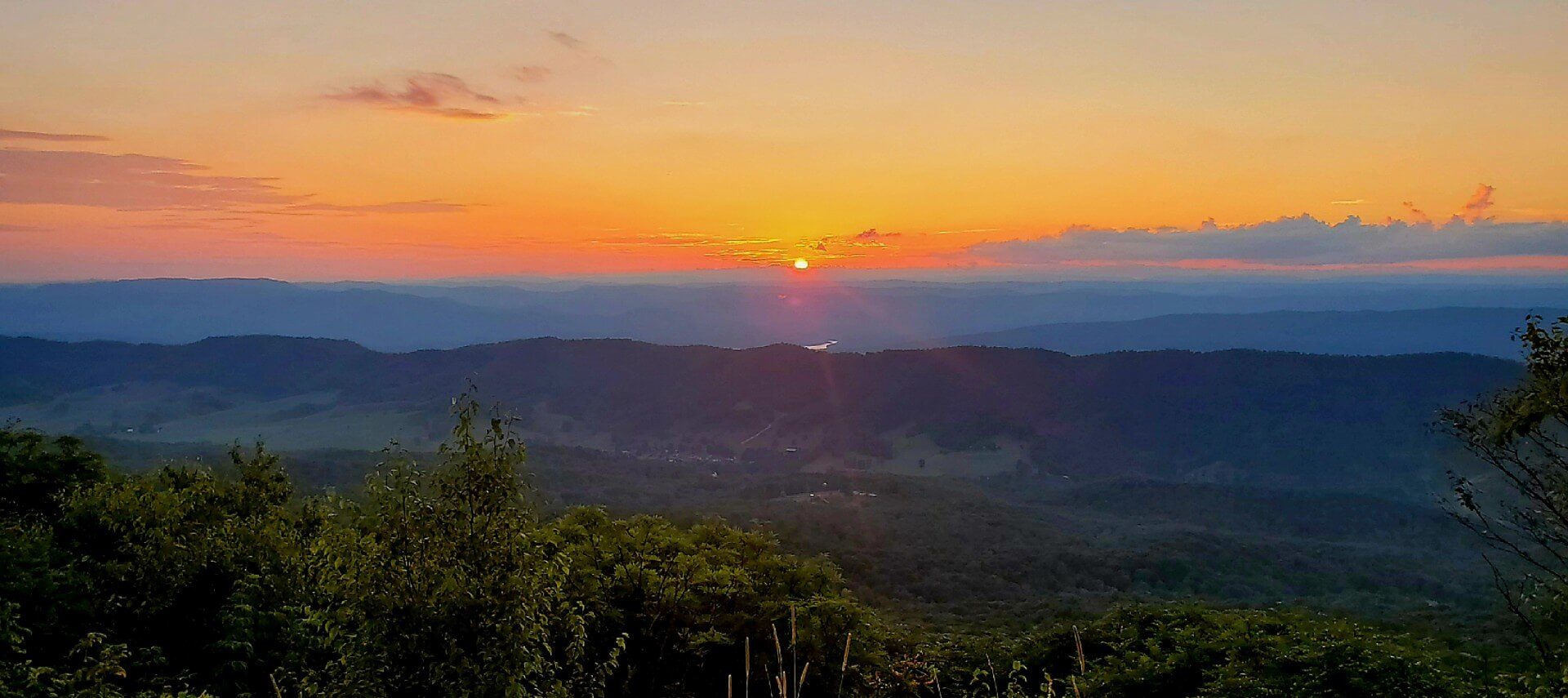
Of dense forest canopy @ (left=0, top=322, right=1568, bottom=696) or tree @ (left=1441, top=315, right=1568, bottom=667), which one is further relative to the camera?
tree @ (left=1441, top=315, right=1568, bottom=667)

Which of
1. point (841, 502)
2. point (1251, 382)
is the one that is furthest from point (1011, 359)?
point (841, 502)

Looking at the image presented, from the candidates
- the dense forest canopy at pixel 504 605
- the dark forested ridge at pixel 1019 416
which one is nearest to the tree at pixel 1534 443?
the dense forest canopy at pixel 504 605

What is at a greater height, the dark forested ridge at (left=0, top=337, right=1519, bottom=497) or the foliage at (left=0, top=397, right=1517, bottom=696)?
the foliage at (left=0, top=397, right=1517, bottom=696)

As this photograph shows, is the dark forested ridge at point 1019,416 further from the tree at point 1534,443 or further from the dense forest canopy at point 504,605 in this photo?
the tree at point 1534,443

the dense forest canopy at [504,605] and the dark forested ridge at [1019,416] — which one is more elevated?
the dense forest canopy at [504,605]

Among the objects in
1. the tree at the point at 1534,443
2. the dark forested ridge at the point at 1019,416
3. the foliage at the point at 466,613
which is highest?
the tree at the point at 1534,443

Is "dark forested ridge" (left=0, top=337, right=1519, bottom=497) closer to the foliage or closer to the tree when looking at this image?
the foliage

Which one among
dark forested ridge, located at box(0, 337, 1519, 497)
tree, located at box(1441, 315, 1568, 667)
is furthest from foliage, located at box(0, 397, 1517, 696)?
dark forested ridge, located at box(0, 337, 1519, 497)

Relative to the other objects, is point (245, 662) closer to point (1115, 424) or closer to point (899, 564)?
point (899, 564)

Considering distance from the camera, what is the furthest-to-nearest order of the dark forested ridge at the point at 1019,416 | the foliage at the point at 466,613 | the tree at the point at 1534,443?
the dark forested ridge at the point at 1019,416 → the tree at the point at 1534,443 → the foliage at the point at 466,613
